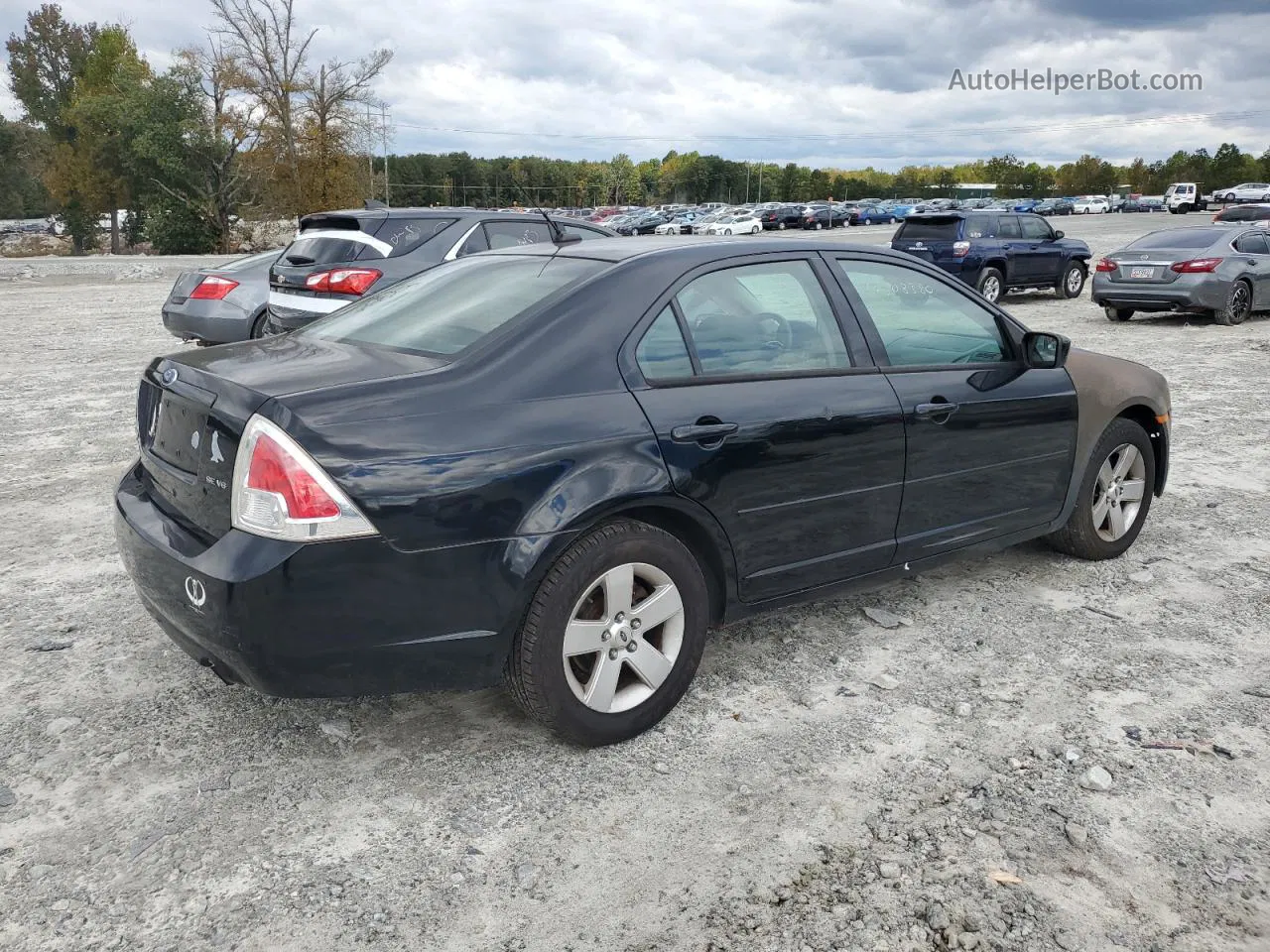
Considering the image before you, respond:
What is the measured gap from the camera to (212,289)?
433 inches

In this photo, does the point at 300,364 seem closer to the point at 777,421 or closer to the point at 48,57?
the point at 777,421

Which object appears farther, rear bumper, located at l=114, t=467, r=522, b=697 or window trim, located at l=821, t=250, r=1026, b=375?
window trim, located at l=821, t=250, r=1026, b=375

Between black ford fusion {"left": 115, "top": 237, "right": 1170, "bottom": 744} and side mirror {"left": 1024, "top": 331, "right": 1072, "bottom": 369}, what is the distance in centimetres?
3

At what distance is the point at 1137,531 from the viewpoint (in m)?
5.33

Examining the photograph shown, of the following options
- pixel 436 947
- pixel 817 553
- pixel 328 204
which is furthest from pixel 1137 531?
pixel 328 204

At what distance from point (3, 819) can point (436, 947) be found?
1413mm

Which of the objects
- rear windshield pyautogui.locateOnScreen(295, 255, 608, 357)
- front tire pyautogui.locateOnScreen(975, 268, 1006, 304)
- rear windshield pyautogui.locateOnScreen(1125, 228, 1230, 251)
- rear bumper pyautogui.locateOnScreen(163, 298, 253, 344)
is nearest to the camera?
rear windshield pyautogui.locateOnScreen(295, 255, 608, 357)

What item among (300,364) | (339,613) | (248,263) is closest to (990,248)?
(248,263)

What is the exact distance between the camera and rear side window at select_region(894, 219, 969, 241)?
17703 mm

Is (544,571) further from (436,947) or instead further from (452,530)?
(436,947)

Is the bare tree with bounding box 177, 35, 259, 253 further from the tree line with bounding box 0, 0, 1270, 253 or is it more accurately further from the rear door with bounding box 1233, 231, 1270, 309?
the rear door with bounding box 1233, 231, 1270, 309

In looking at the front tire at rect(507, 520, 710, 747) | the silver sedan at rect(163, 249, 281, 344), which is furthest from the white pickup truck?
the front tire at rect(507, 520, 710, 747)

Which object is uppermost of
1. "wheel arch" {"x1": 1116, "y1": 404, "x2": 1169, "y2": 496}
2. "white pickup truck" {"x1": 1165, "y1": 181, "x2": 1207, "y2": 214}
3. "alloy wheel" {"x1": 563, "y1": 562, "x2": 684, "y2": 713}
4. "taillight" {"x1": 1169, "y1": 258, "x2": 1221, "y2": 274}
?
"white pickup truck" {"x1": 1165, "y1": 181, "x2": 1207, "y2": 214}

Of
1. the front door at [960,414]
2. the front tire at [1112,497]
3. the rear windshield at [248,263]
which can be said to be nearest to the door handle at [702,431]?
the front door at [960,414]
